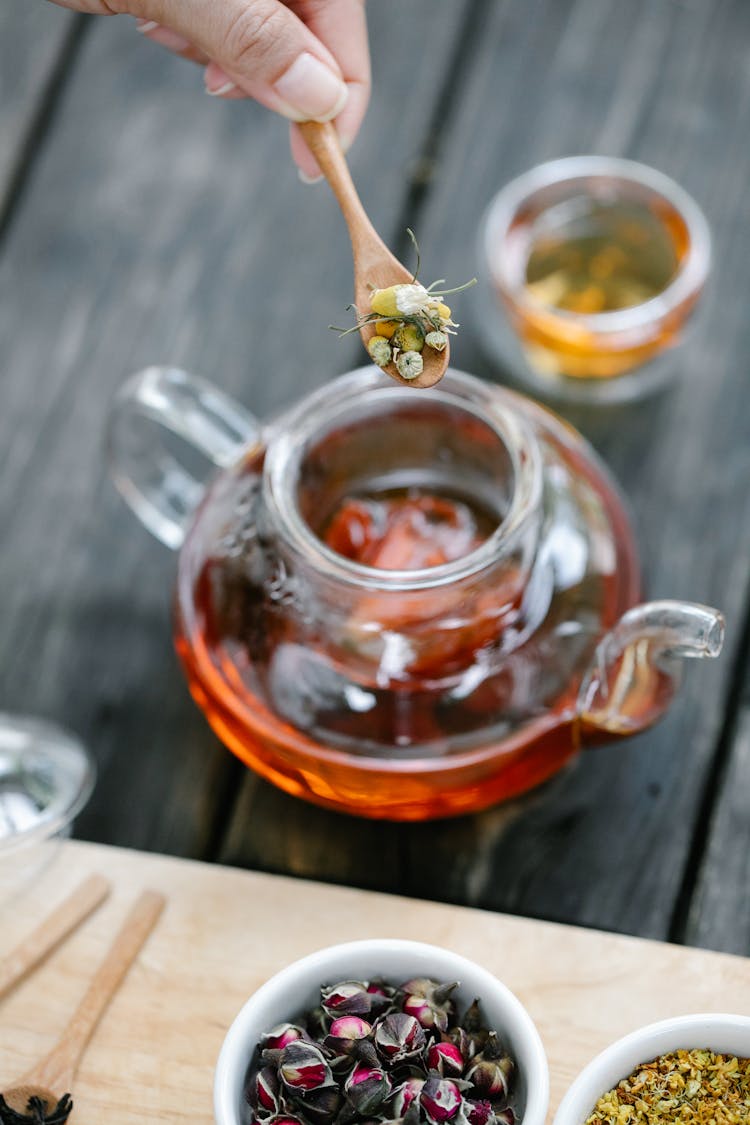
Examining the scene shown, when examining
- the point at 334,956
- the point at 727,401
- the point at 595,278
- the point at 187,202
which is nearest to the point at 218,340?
the point at 187,202

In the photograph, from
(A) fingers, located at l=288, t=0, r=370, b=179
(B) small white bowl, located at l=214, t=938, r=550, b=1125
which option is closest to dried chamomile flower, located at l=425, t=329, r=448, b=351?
(A) fingers, located at l=288, t=0, r=370, b=179

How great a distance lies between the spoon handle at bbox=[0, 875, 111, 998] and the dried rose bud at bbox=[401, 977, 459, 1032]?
31 cm

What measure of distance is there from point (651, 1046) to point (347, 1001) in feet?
0.65

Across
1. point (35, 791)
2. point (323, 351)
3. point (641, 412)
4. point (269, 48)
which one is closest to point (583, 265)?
point (641, 412)

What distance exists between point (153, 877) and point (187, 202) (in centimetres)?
75

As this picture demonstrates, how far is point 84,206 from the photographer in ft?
5.09

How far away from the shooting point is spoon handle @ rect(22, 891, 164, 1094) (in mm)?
1061

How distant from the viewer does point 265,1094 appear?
0.91 metres

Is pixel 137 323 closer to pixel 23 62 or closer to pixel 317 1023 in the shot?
A: pixel 23 62

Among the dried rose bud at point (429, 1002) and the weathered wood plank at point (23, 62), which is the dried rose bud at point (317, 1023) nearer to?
the dried rose bud at point (429, 1002)

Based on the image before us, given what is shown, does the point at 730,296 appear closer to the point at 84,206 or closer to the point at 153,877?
the point at 84,206

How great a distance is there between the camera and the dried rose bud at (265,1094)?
913 millimetres

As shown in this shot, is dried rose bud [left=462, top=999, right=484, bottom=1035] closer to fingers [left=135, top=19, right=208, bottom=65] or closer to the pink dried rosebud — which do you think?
the pink dried rosebud

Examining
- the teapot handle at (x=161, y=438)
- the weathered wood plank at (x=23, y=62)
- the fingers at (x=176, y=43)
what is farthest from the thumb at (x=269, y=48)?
the weathered wood plank at (x=23, y=62)
